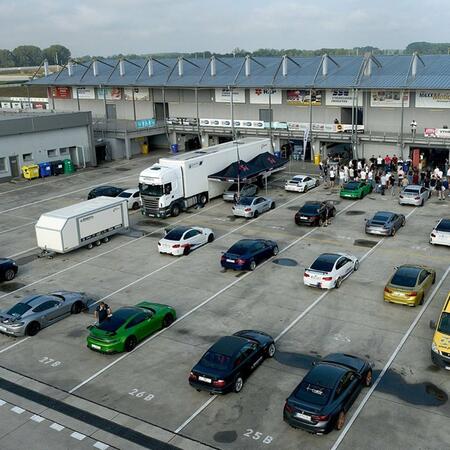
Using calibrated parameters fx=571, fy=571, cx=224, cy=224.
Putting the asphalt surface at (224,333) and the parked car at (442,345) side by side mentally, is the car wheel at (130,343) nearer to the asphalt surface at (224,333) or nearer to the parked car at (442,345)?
the asphalt surface at (224,333)

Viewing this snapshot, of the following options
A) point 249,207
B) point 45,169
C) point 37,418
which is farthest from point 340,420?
point 45,169

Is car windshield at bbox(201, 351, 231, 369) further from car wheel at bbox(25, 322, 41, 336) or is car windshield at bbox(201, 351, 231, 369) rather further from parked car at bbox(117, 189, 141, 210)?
parked car at bbox(117, 189, 141, 210)

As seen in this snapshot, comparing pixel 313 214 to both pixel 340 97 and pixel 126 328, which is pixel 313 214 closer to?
pixel 126 328

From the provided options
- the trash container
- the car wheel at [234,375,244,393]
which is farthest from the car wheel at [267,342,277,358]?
the trash container

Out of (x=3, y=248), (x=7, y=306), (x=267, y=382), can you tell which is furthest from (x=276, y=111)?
Answer: (x=267, y=382)

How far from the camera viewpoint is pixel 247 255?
26531mm

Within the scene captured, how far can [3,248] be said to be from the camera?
31.9 m

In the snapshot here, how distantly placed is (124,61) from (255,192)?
33.1 metres

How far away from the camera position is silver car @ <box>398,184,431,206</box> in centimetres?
3684

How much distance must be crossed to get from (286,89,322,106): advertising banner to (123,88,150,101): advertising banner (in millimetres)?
17600

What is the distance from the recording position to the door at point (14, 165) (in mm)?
49287

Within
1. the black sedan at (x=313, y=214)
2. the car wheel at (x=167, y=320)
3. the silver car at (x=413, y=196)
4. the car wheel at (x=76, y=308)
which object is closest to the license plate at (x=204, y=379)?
Result: the car wheel at (x=167, y=320)

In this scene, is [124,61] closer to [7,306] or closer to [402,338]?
[7,306]

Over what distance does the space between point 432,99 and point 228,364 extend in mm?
37994
